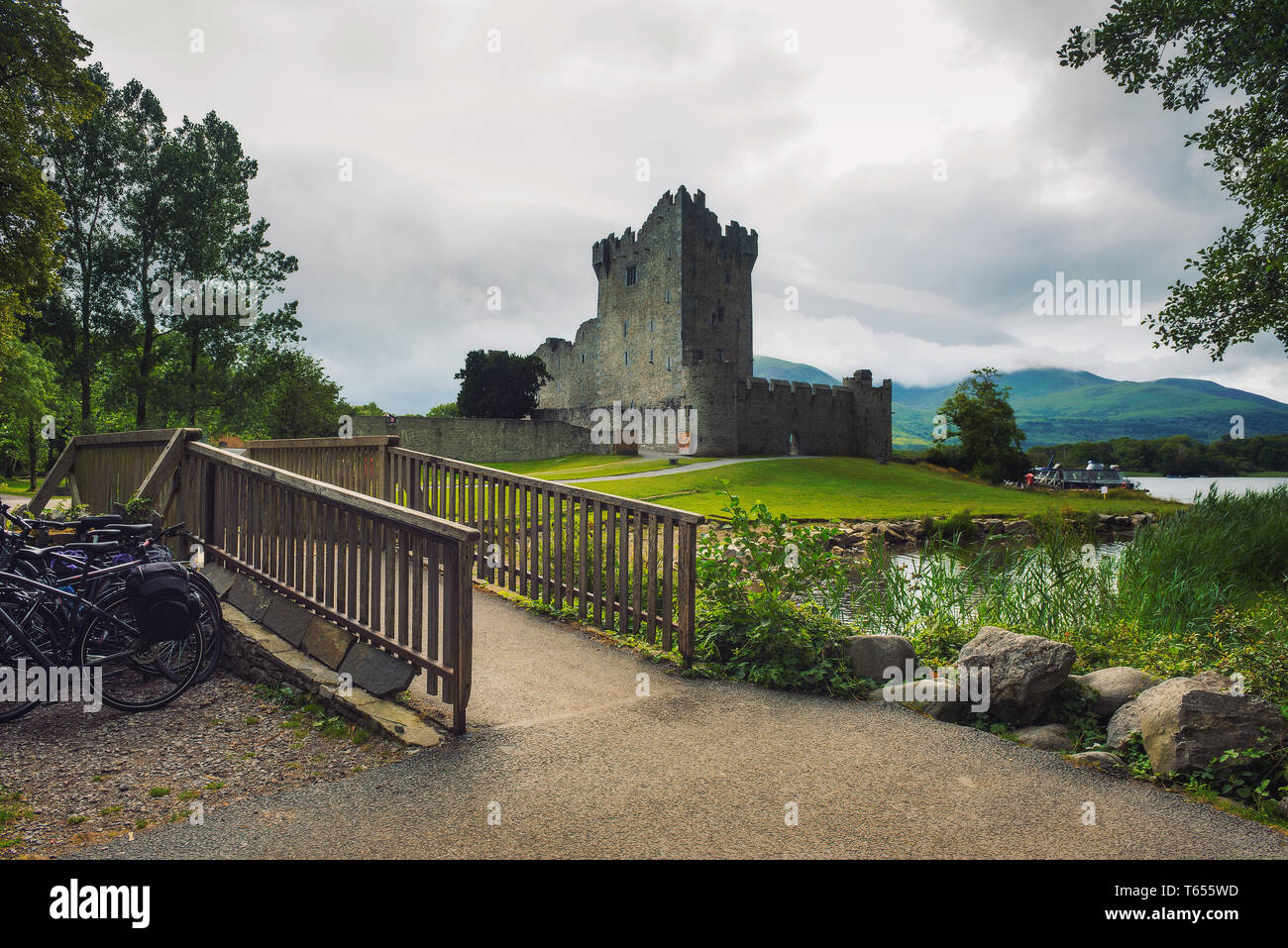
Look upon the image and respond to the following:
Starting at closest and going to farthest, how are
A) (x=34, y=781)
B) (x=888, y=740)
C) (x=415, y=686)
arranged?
(x=34, y=781) → (x=888, y=740) → (x=415, y=686)

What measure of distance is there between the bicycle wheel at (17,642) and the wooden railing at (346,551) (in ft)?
5.19

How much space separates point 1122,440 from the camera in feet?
349

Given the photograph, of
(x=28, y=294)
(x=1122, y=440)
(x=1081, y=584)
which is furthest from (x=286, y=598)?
(x=1122, y=440)

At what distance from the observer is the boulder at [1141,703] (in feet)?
15.1

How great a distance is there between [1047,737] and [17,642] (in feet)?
22.6

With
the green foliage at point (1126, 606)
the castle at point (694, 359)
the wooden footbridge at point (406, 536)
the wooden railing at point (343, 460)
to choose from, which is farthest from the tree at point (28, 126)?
the castle at point (694, 359)

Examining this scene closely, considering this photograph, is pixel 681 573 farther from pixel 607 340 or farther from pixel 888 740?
pixel 607 340

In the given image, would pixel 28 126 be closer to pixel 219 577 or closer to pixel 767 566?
pixel 219 577

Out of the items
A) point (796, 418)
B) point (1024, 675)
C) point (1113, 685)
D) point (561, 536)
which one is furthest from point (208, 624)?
point (796, 418)

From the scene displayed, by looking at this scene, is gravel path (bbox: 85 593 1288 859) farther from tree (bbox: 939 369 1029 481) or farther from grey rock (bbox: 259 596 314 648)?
tree (bbox: 939 369 1029 481)
